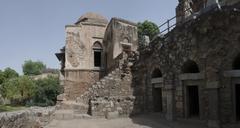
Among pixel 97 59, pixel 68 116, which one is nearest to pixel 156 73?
pixel 68 116

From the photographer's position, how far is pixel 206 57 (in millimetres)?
10750

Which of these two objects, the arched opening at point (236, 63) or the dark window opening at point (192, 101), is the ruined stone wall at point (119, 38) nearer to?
the dark window opening at point (192, 101)

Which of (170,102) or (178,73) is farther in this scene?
(170,102)

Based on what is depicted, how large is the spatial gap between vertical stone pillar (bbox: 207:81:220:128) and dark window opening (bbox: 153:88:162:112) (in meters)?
4.51

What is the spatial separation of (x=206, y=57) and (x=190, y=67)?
1643mm

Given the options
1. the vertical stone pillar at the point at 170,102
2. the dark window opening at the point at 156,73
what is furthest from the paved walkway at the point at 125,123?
the dark window opening at the point at 156,73

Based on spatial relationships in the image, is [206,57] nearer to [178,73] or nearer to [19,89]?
[178,73]

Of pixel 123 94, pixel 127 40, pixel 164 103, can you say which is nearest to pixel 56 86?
pixel 127 40

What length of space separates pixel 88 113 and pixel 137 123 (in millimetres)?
3390

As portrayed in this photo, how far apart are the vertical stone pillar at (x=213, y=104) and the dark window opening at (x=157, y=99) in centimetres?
451

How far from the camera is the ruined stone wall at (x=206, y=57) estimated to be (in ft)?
33.1

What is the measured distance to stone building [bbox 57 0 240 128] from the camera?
33.3ft

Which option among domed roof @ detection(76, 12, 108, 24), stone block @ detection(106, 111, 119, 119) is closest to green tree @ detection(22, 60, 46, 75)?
domed roof @ detection(76, 12, 108, 24)

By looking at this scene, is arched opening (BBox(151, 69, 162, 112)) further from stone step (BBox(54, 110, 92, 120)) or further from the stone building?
stone step (BBox(54, 110, 92, 120))
